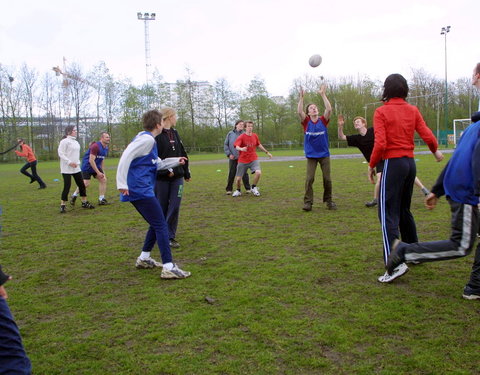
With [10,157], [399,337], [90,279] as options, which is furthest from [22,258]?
[10,157]

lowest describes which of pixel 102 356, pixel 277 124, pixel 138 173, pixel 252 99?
pixel 102 356

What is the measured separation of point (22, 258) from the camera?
6.16m

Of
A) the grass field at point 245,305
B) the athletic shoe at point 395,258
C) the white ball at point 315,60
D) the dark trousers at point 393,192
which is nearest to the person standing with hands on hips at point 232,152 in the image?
the white ball at point 315,60

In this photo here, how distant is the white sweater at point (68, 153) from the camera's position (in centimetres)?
1003

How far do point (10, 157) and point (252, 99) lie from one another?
35.9m

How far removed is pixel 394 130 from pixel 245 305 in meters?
2.51

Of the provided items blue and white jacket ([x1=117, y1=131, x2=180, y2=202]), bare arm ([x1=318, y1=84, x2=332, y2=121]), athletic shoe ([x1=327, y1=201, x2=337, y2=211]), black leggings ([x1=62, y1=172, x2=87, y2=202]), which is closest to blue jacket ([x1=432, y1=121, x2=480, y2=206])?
blue and white jacket ([x1=117, y1=131, x2=180, y2=202])

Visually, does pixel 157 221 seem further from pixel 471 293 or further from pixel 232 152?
pixel 232 152

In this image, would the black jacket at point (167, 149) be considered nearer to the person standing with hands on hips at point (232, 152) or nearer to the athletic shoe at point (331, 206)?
the athletic shoe at point (331, 206)

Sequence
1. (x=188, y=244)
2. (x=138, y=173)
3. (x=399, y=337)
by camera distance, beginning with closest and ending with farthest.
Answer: (x=399, y=337), (x=138, y=173), (x=188, y=244)

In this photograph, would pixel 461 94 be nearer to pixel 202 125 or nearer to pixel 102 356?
pixel 202 125

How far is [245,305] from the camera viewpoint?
4020 mm

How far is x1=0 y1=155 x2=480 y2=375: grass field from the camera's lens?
120 inches

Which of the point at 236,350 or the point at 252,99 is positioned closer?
the point at 236,350
